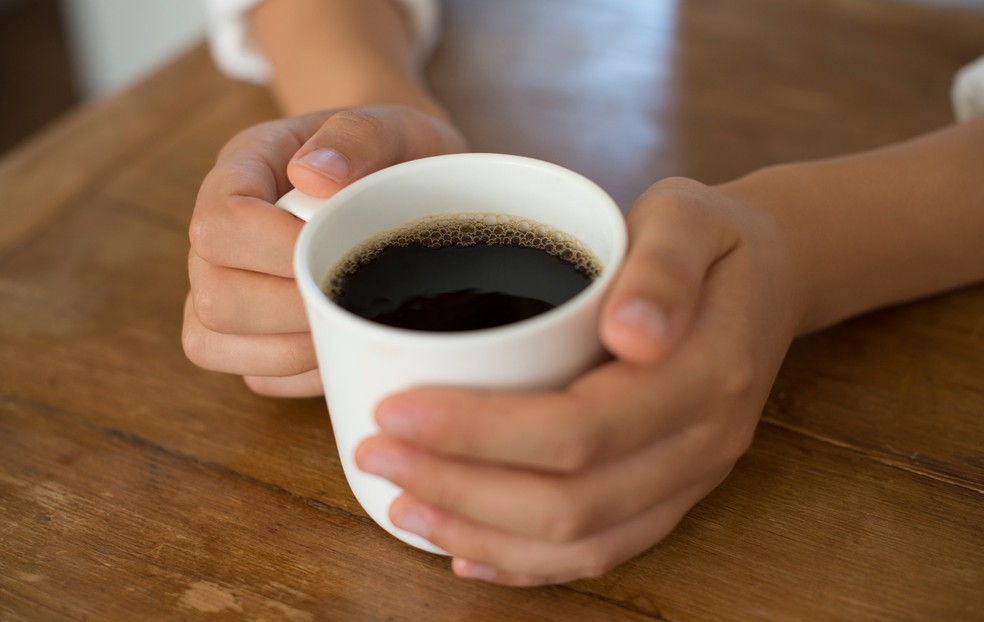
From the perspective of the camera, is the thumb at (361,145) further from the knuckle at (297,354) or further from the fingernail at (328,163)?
the knuckle at (297,354)

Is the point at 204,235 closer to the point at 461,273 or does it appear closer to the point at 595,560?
the point at 461,273

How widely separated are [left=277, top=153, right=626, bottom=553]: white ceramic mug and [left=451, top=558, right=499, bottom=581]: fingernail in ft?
0.09

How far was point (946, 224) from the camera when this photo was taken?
673 mm

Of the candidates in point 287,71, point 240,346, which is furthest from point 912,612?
point 287,71

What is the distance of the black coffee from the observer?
49 cm

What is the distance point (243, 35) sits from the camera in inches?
38.1

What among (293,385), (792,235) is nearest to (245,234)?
(293,385)

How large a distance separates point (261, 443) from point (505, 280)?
209 millimetres

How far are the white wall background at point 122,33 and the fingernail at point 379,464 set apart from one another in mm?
1871

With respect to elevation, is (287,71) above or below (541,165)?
below

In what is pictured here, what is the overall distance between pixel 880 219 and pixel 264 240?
429 mm

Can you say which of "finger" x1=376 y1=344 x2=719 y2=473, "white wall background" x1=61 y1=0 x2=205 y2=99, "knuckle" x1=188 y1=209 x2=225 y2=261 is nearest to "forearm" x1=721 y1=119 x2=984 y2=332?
"finger" x1=376 y1=344 x2=719 y2=473

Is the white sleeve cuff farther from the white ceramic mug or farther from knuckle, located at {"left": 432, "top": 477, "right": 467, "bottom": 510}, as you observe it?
knuckle, located at {"left": 432, "top": 477, "right": 467, "bottom": 510}

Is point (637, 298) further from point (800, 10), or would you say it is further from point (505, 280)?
point (800, 10)
